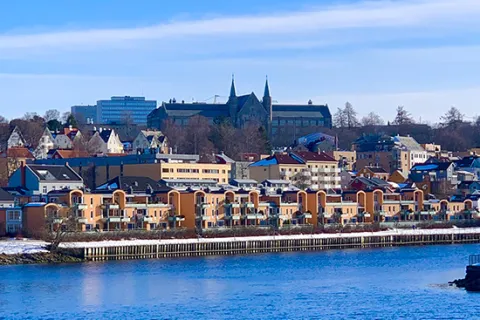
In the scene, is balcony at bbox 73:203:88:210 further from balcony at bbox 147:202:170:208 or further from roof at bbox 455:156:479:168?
roof at bbox 455:156:479:168

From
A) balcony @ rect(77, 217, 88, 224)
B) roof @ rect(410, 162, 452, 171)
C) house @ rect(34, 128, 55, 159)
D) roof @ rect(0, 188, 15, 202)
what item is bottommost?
balcony @ rect(77, 217, 88, 224)

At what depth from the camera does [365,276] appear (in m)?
62.9

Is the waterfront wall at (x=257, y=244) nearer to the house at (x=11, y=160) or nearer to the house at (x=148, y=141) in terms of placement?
the house at (x=11, y=160)

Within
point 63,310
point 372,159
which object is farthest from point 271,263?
point 372,159

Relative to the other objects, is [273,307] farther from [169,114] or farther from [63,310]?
[169,114]

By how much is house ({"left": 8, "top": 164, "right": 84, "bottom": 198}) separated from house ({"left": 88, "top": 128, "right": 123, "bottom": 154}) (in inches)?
1528

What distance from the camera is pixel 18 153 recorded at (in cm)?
12006

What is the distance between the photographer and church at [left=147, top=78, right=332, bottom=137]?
182 m

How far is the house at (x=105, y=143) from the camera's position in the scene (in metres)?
139

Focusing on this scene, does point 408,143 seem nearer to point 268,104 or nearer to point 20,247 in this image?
point 268,104

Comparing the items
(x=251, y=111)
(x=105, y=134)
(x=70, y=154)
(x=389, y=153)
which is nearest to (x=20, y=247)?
(x=70, y=154)

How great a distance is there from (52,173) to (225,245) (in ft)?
65.0

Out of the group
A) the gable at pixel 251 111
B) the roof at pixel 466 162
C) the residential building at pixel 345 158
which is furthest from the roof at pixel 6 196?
the gable at pixel 251 111

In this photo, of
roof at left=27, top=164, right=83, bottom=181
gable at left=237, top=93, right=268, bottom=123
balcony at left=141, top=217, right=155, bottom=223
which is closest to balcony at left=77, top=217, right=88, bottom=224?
balcony at left=141, top=217, right=155, bottom=223
